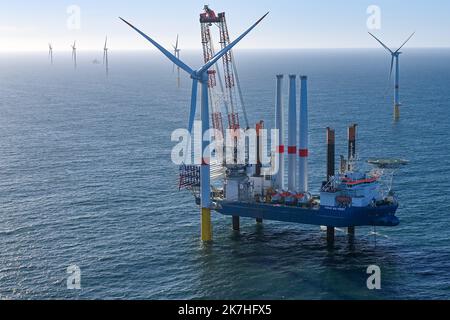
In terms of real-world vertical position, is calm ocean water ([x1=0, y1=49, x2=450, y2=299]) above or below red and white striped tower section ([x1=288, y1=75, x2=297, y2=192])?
below

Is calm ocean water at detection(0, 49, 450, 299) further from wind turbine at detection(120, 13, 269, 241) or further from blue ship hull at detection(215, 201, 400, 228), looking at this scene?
wind turbine at detection(120, 13, 269, 241)

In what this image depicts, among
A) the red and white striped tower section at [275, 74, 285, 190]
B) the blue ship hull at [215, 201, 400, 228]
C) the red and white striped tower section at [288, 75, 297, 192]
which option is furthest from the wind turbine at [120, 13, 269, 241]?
the red and white striped tower section at [275, 74, 285, 190]

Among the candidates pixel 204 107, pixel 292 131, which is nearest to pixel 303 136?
pixel 292 131

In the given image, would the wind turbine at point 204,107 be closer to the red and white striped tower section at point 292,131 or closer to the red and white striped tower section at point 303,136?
the red and white striped tower section at point 292,131

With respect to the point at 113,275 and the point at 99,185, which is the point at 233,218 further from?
the point at 99,185

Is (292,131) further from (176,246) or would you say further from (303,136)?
(176,246)

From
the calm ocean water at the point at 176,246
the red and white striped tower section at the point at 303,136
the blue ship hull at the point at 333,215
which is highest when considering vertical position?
the red and white striped tower section at the point at 303,136

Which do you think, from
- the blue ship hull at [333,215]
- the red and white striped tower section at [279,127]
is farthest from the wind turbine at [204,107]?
the red and white striped tower section at [279,127]

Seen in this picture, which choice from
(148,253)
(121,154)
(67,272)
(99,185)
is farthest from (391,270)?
(121,154)
